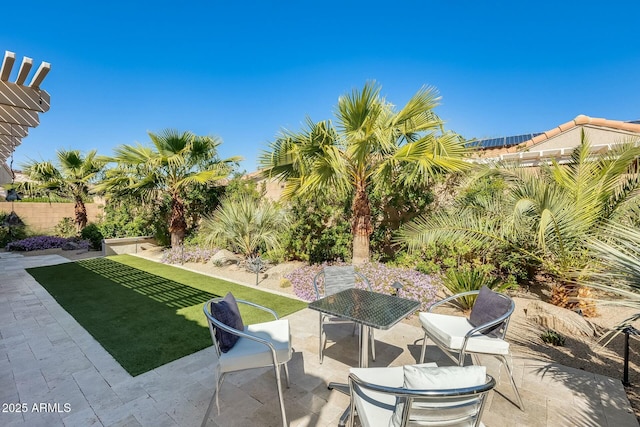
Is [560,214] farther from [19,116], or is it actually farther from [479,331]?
[19,116]

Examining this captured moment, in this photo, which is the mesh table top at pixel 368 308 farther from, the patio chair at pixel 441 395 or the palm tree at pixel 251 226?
the palm tree at pixel 251 226

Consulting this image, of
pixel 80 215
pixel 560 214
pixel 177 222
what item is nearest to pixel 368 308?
pixel 560 214

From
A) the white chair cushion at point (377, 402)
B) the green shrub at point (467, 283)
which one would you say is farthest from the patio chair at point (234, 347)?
the green shrub at point (467, 283)

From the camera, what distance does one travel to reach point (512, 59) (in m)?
10.5

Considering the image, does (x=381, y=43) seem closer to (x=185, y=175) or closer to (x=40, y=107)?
(x=185, y=175)

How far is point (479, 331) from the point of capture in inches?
109

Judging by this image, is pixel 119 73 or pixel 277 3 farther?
pixel 119 73

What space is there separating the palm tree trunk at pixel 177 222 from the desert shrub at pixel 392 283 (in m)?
5.90

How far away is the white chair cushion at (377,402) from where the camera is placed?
1.79m

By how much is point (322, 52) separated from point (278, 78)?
2.38 meters

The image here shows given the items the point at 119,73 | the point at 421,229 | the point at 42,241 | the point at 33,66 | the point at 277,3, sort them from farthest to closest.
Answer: the point at 42,241
the point at 119,73
the point at 277,3
the point at 421,229
the point at 33,66

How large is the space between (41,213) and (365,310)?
18.0 meters

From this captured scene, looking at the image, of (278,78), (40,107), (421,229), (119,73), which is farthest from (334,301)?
(119,73)

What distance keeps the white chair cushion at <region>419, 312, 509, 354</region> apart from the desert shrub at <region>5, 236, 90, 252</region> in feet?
47.7
